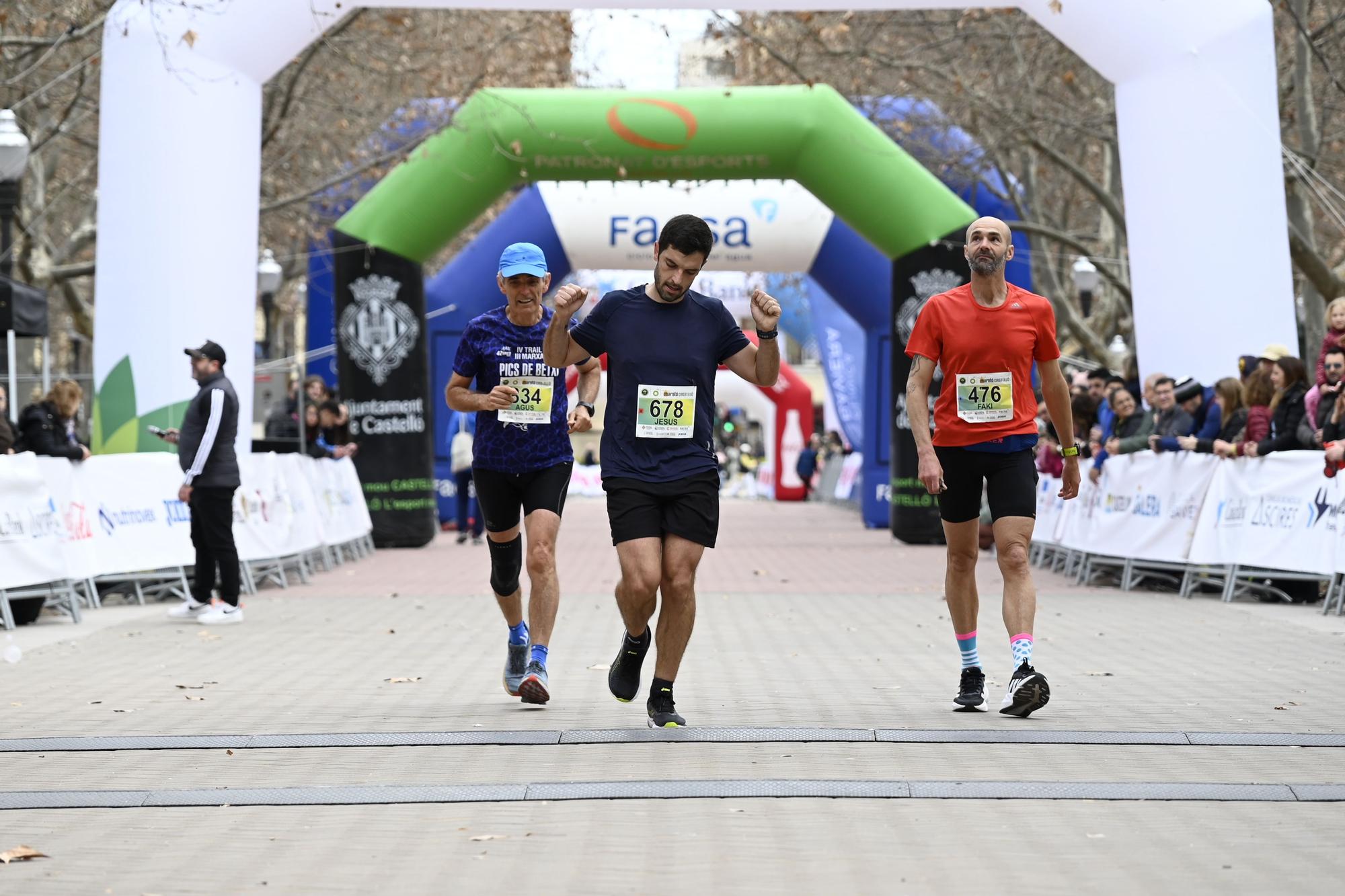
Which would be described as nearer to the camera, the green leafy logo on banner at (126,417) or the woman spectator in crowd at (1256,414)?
the woman spectator in crowd at (1256,414)

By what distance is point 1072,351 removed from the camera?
39875 mm

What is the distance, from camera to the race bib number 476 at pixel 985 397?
7.69m

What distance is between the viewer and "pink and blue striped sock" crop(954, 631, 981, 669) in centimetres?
787

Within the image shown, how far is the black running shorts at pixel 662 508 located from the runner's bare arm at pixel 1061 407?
157cm

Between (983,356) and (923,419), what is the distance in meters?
0.40

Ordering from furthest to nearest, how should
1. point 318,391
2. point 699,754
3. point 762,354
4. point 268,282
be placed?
point 268,282 → point 318,391 → point 762,354 → point 699,754

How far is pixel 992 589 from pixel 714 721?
322 inches

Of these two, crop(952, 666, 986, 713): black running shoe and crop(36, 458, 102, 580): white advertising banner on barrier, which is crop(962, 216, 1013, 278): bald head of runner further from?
crop(36, 458, 102, 580): white advertising banner on barrier

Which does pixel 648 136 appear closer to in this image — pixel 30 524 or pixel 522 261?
pixel 30 524

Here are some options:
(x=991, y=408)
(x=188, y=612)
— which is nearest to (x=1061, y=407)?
(x=991, y=408)

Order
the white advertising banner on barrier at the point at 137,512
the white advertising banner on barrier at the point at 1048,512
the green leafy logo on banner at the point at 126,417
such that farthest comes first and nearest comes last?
the white advertising banner on barrier at the point at 1048,512 → the green leafy logo on banner at the point at 126,417 → the white advertising banner on barrier at the point at 137,512

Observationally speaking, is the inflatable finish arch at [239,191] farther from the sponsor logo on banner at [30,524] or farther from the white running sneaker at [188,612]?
the white running sneaker at [188,612]

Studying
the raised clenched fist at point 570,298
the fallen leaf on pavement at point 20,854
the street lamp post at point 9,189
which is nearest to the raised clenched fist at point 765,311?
the raised clenched fist at point 570,298

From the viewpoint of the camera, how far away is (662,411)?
23.3ft
